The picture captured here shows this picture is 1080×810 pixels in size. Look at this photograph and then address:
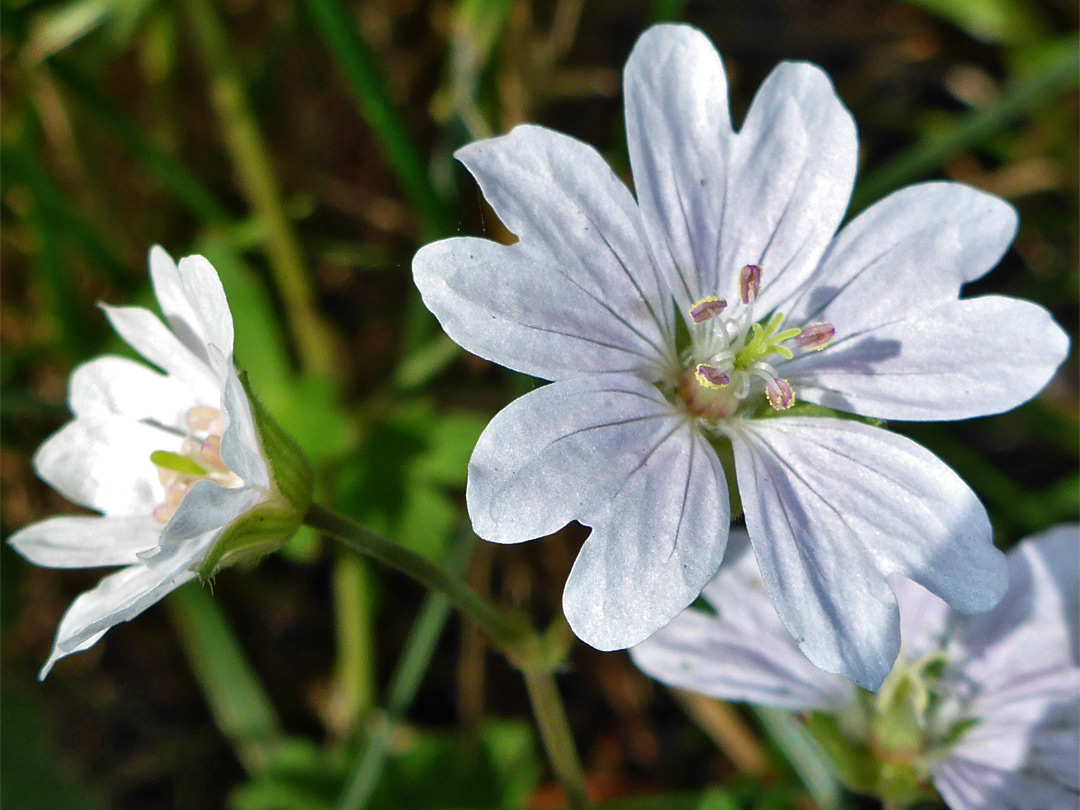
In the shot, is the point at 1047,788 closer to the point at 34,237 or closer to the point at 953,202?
the point at 953,202

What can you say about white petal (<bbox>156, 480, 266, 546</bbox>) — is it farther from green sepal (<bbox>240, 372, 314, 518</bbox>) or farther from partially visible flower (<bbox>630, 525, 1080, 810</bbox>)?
partially visible flower (<bbox>630, 525, 1080, 810</bbox>)

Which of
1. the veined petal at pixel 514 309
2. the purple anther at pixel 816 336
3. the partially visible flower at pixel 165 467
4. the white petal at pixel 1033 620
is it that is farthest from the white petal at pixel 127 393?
the white petal at pixel 1033 620

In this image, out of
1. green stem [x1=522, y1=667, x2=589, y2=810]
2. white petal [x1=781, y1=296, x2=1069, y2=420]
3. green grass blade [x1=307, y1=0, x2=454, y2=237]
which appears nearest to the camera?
white petal [x1=781, y1=296, x2=1069, y2=420]

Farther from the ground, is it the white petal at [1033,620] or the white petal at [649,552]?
the white petal at [649,552]

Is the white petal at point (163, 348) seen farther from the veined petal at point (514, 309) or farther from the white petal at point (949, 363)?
the white petal at point (949, 363)

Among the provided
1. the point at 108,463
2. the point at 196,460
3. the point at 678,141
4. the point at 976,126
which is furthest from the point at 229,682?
the point at 976,126

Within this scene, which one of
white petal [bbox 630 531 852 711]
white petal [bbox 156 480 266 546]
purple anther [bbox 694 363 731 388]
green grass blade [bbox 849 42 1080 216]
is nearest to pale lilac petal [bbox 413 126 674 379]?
purple anther [bbox 694 363 731 388]
